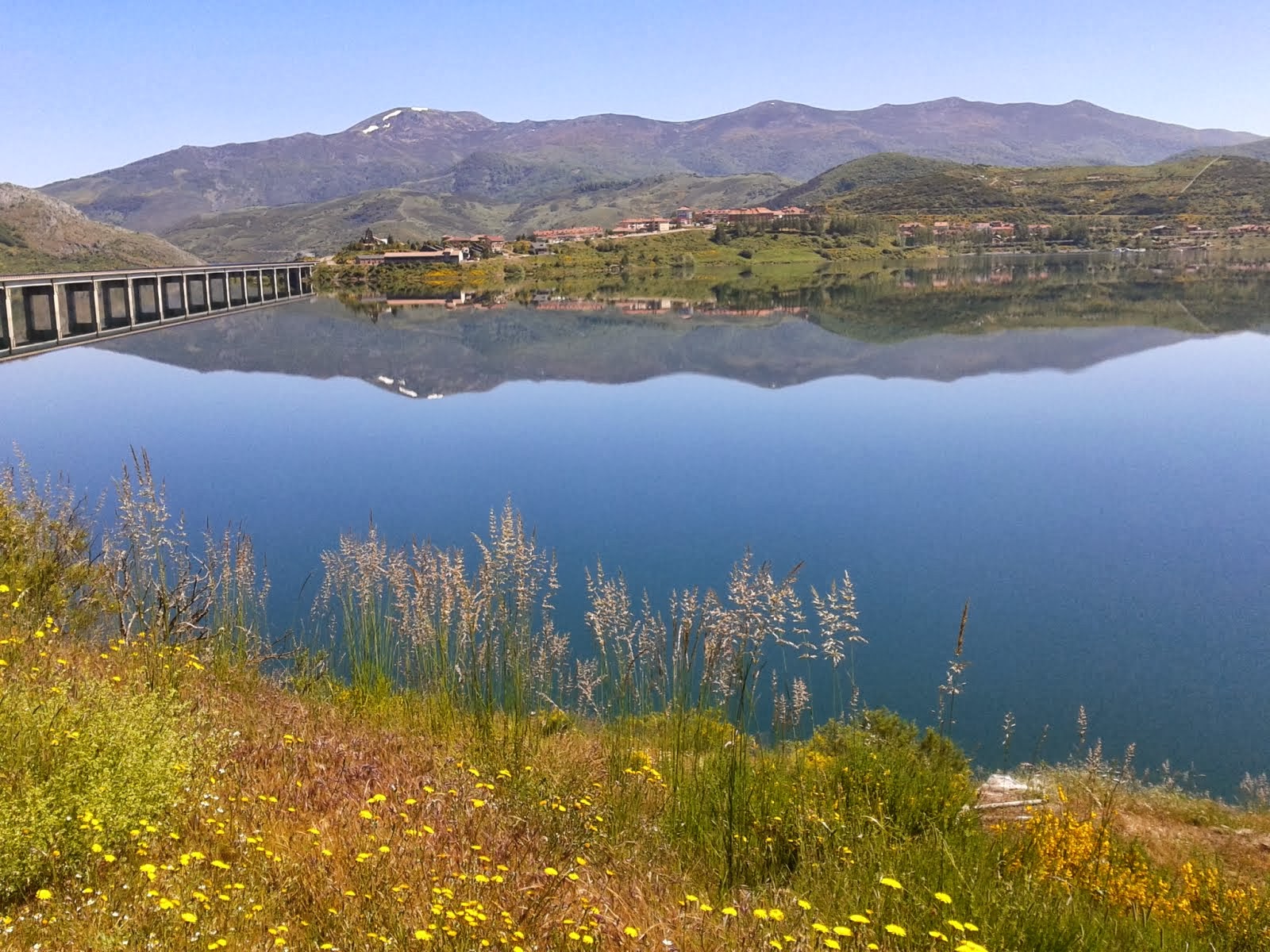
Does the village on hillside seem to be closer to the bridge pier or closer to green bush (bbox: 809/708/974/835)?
the bridge pier

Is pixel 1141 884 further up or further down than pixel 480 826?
further down

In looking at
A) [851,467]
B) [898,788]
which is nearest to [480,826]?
[898,788]

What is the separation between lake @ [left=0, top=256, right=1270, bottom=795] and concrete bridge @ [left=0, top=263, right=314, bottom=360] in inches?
56.5

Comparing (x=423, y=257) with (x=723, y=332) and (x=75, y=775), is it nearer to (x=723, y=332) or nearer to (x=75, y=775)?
(x=723, y=332)

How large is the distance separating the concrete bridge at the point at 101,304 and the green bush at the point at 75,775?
2675 cm

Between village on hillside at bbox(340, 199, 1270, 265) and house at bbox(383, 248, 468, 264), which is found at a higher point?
village on hillside at bbox(340, 199, 1270, 265)

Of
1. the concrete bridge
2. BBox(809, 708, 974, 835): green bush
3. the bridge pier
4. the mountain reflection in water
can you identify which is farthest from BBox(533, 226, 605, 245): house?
BBox(809, 708, 974, 835): green bush

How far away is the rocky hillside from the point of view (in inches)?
3378

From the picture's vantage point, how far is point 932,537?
15.4 meters

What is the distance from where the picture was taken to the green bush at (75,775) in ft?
9.87

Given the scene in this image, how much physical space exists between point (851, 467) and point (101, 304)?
3608 cm

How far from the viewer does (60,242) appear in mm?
95875

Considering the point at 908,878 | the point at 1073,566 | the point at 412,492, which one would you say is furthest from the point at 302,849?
the point at 412,492

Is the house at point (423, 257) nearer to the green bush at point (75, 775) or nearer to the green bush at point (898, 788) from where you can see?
the green bush at point (898, 788)
